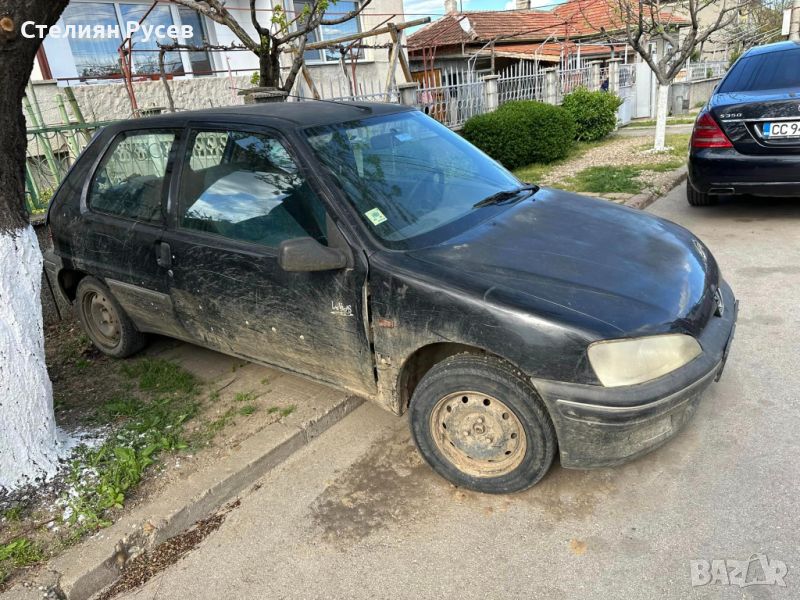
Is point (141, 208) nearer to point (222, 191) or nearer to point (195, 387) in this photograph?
point (222, 191)

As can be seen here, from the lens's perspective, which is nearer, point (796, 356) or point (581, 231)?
point (581, 231)

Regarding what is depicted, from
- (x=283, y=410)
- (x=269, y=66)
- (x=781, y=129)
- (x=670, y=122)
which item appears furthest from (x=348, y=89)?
(x=283, y=410)

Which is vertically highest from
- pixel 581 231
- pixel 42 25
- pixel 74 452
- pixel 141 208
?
pixel 42 25

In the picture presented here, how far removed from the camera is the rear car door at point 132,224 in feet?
11.4

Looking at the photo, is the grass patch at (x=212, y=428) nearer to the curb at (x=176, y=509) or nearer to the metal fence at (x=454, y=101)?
the curb at (x=176, y=509)

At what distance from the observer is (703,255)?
3088 mm

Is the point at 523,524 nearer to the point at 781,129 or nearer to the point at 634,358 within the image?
the point at 634,358

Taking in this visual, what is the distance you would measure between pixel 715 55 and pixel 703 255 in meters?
37.0

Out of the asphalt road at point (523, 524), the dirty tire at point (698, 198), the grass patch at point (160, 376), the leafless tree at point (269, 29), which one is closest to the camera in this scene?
the asphalt road at point (523, 524)

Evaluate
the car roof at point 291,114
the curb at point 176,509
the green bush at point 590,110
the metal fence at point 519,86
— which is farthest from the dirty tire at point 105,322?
the green bush at point 590,110

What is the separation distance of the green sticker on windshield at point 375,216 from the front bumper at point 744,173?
14.3 ft

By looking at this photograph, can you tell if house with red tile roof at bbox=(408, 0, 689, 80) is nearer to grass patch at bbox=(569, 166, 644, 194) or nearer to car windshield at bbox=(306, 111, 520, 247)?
grass patch at bbox=(569, 166, 644, 194)

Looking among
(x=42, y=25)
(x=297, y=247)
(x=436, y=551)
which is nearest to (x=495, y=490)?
(x=436, y=551)

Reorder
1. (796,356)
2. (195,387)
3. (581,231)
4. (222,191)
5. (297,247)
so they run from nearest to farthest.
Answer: (297,247)
(581,231)
(222,191)
(796,356)
(195,387)
